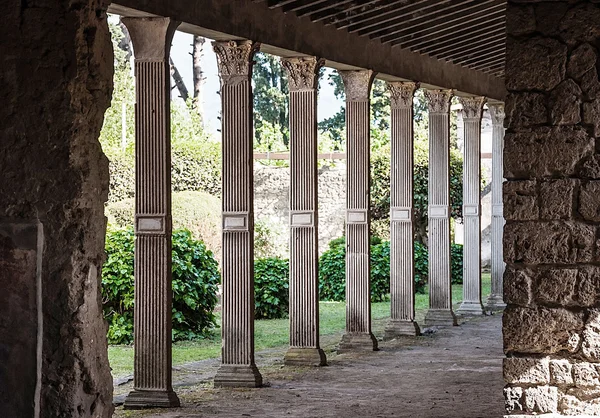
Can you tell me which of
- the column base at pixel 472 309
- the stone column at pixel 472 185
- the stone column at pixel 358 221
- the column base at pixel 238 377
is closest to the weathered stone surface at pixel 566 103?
the column base at pixel 238 377

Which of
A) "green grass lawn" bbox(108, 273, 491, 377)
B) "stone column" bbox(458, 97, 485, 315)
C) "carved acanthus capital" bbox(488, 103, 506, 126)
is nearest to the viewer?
"green grass lawn" bbox(108, 273, 491, 377)

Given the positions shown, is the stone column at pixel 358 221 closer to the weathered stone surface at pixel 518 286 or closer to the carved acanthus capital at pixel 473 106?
the carved acanthus capital at pixel 473 106

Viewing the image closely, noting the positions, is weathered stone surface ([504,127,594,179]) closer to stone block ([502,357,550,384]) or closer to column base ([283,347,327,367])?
stone block ([502,357,550,384])

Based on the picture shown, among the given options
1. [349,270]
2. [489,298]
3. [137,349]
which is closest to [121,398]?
[137,349]

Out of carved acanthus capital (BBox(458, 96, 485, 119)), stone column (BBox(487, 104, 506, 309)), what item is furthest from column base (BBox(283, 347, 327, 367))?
stone column (BBox(487, 104, 506, 309))

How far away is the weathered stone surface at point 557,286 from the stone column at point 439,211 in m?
11.4

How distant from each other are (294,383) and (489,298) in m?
9.95

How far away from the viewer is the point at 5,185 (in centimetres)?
499

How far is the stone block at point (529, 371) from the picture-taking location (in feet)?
21.7

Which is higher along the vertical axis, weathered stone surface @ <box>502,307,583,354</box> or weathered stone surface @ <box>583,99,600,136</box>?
weathered stone surface @ <box>583,99,600,136</box>

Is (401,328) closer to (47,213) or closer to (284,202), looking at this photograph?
(284,202)

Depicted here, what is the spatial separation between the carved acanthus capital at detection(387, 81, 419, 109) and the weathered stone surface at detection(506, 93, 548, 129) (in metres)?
9.86

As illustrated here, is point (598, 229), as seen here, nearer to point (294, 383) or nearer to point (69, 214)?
point (69, 214)

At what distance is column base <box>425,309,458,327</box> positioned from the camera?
18.1 m
